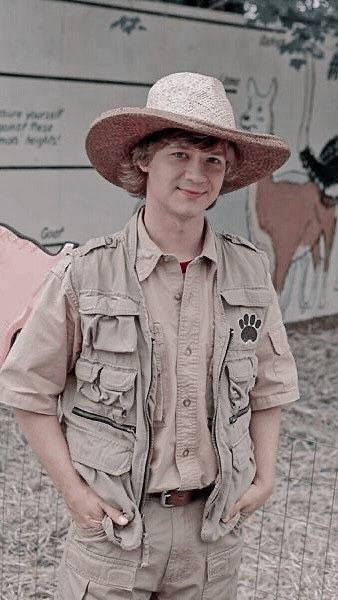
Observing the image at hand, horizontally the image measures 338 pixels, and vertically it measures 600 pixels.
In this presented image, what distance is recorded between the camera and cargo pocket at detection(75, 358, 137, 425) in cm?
179

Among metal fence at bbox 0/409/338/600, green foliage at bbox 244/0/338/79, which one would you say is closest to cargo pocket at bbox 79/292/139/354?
metal fence at bbox 0/409/338/600

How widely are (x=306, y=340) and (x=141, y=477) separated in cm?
553

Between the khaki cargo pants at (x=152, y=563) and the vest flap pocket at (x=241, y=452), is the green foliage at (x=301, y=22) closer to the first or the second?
the vest flap pocket at (x=241, y=452)

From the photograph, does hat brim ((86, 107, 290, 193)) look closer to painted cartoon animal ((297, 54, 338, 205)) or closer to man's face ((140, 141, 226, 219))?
man's face ((140, 141, 226, 219))

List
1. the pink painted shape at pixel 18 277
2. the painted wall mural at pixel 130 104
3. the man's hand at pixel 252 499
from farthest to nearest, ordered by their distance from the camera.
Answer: the painted wall mural at pixel 130 104 → the pink painted shape at pixel 18 277 → the man's hand at pixel 252 499

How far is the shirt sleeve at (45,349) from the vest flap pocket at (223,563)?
1.52ft

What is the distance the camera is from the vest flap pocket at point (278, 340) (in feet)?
6.64

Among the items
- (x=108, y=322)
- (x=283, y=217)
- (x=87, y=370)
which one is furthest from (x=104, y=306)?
(x=283, y=217)

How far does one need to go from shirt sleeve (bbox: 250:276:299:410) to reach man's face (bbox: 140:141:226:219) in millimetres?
326

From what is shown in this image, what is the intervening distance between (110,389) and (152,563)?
0.36 m

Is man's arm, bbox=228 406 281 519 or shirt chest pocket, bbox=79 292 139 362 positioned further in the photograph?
man's arm, bbox=228 406 281 519

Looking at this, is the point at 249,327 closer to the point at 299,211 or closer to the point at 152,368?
the point at 152,368

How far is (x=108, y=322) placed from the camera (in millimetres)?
1796

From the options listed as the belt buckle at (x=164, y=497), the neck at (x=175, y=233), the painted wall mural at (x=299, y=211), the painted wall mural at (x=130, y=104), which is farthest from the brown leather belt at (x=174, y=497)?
the painted wall mural at (x=299, y=211)
